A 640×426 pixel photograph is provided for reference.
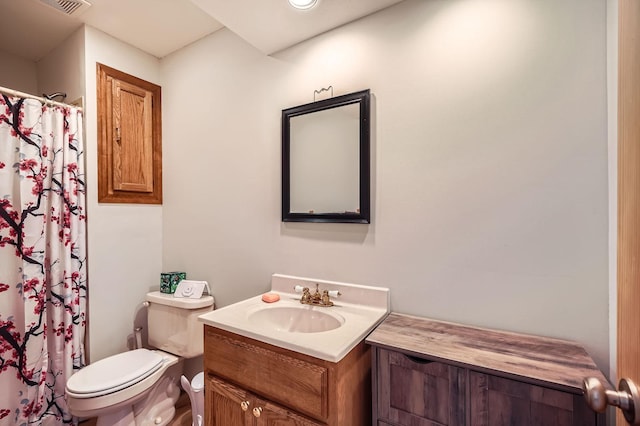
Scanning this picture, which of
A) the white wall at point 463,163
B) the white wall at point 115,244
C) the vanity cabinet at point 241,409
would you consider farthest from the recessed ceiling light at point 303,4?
the vanity cabinet at point 241,409

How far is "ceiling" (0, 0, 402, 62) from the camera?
1359 millimetres

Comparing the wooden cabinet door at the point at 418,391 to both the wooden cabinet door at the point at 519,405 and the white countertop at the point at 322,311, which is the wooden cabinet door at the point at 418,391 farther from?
the white countertop at the point at 322,311

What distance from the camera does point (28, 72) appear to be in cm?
237

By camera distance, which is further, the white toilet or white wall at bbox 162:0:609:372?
the white toilet

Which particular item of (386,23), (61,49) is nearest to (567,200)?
(386,23)

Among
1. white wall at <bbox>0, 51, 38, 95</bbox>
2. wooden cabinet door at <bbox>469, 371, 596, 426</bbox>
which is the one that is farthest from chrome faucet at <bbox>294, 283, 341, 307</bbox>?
white wall at <bbox>0, 51, 38, 95</bbox>

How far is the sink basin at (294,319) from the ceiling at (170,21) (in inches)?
56.6

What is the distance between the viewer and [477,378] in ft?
2.84

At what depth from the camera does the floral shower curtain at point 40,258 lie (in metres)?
1.56

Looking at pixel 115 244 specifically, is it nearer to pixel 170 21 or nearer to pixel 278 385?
pixel 170 21

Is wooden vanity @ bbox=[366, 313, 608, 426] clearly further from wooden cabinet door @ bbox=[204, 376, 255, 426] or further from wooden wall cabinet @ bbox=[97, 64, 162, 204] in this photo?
wooden wall cabinet @ bbox=[97, 64, 162, 204]

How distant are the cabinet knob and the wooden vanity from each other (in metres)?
0.35

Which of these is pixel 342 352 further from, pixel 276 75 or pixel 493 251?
pixel 276 75

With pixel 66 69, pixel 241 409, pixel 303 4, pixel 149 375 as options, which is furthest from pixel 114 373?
pixel 303 4
